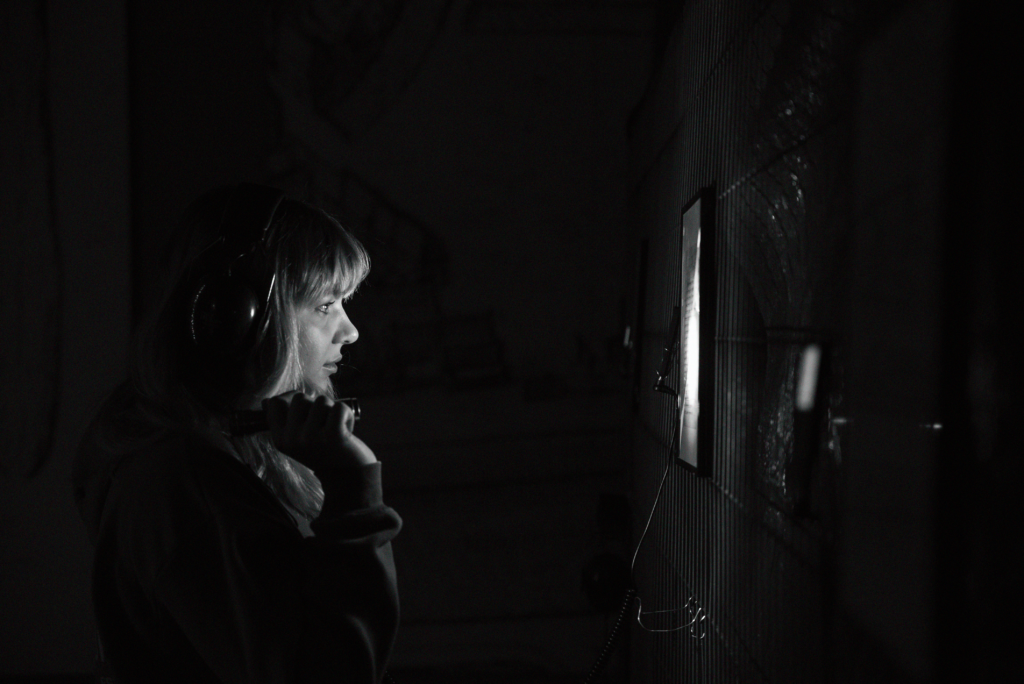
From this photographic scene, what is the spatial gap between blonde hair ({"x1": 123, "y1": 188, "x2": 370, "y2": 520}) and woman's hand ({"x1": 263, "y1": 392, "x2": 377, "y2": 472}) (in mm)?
102

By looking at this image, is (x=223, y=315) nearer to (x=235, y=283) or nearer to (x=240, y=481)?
(x=235, y=283)

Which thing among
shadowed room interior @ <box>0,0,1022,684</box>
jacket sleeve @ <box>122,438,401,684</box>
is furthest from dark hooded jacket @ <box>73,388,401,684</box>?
shadowed room interior @ <box>0,0,1022,684</box>

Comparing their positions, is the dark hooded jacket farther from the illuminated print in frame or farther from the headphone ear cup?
the illuminated print in frame

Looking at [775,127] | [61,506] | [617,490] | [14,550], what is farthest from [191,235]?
[14,550]

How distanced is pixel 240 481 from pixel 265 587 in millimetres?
113

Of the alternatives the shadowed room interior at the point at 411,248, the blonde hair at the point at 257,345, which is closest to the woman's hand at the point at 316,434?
the blonde hair at the point at 257,345

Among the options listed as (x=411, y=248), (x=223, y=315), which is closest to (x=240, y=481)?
(x=223, y=315)

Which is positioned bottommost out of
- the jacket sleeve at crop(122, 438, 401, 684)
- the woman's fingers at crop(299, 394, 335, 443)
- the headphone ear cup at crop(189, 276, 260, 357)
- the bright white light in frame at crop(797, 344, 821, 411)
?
the jacket sleeve at crop(122, 438, 401, 684)

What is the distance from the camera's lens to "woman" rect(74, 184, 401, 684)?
0.64 metres

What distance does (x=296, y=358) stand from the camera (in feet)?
2.77

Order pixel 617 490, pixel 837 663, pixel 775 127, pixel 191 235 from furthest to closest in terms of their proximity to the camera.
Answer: pixel 617 490, pixel 191 235, pixel 775 127, pixel 837 663

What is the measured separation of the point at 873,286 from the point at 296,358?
65 cm

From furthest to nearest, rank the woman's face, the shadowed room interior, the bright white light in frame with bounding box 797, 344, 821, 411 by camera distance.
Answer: the shadowed room interior < the woman's face < the bright white light in frame with bounding box 797, 344, 821, 411

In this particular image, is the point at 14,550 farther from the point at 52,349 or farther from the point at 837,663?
the point at 837,663
